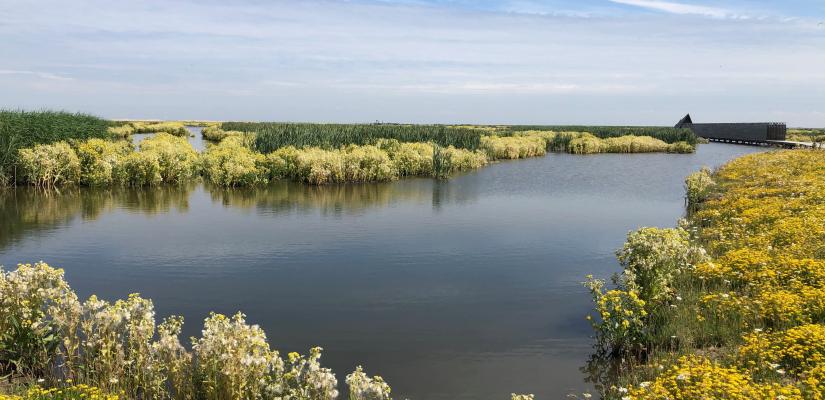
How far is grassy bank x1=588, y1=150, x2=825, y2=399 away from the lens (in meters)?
7.88

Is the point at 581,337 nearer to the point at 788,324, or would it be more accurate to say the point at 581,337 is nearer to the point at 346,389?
the point at 788,324

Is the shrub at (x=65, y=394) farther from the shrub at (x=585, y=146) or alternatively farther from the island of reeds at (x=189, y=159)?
the shrub at (x=585, y=146)

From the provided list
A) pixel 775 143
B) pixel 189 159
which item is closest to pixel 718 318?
pixel 189 159

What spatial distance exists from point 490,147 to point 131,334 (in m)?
59.6

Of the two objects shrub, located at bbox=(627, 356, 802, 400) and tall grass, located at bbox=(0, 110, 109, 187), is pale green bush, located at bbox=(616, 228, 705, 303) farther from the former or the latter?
tall grass, located at bbox=(0, 110, 109, 187)

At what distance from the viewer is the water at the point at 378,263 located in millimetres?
11547

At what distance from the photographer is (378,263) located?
18.5m

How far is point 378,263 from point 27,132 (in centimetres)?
3024

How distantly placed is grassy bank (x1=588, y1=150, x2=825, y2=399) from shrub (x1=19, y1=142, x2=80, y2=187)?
3414cm

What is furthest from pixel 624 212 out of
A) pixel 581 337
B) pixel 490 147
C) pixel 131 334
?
pixel 490 147

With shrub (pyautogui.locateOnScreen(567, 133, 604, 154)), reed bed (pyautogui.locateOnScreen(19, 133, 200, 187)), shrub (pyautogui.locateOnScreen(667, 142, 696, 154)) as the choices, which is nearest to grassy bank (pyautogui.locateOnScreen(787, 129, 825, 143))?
shrub (pyautogui.locateOnScreen(667, 142, 696, 154))

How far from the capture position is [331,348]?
11734 mm

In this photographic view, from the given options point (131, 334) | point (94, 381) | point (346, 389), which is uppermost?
point (131, 334)

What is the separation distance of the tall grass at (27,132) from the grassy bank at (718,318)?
3554cm
